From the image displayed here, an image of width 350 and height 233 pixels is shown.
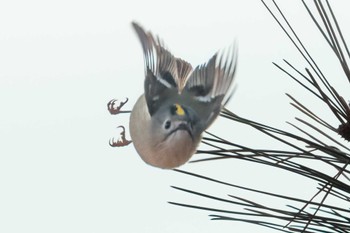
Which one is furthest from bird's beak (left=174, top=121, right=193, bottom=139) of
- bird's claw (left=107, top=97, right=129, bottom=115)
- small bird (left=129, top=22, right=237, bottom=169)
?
bird's claw (left=107, top=97, right=129, bottom=115)

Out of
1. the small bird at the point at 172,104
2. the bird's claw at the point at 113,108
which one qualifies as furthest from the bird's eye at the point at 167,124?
the bird's claw at the point at 113,108

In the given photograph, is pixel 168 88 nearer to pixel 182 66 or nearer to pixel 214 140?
pixel 182 66

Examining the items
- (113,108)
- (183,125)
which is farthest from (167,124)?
(113,108)

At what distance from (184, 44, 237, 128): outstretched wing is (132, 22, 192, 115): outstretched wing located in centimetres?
1

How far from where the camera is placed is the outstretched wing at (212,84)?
0.62 m

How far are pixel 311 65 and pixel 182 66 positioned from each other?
20 centimetres

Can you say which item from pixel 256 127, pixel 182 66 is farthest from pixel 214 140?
pixel 182 66

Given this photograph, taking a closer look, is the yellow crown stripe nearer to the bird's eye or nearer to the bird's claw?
the bird's eye

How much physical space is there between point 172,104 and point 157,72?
0.11ft

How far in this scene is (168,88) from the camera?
613mm

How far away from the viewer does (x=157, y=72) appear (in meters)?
0.61

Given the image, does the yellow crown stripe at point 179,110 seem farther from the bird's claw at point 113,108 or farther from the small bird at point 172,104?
the bird's claw at point 113,108

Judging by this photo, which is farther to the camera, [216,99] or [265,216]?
[265,216]

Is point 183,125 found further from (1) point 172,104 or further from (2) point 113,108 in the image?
(2) point 113,108
